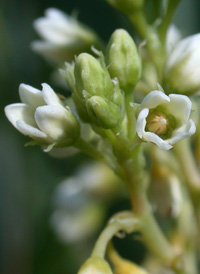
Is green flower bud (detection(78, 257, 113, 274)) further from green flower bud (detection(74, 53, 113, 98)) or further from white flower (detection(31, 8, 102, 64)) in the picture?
white flower (detection(31, 8, 102, 64))

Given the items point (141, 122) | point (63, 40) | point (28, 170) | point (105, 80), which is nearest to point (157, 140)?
point (141, 122)

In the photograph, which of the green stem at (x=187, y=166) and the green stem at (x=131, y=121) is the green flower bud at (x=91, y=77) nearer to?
the green stem at (x=131, y=121)

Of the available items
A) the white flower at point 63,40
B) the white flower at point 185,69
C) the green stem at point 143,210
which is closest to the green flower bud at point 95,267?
the green stem at point 143,210

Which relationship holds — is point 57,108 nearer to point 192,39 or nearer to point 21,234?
point 192,39

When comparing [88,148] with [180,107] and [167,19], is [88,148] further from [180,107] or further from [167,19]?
[167,19]

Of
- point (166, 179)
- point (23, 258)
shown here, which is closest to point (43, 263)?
point (23, 258)

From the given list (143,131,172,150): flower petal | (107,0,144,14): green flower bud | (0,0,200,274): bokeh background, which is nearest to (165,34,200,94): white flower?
(107,0,144,14): green flower bud
